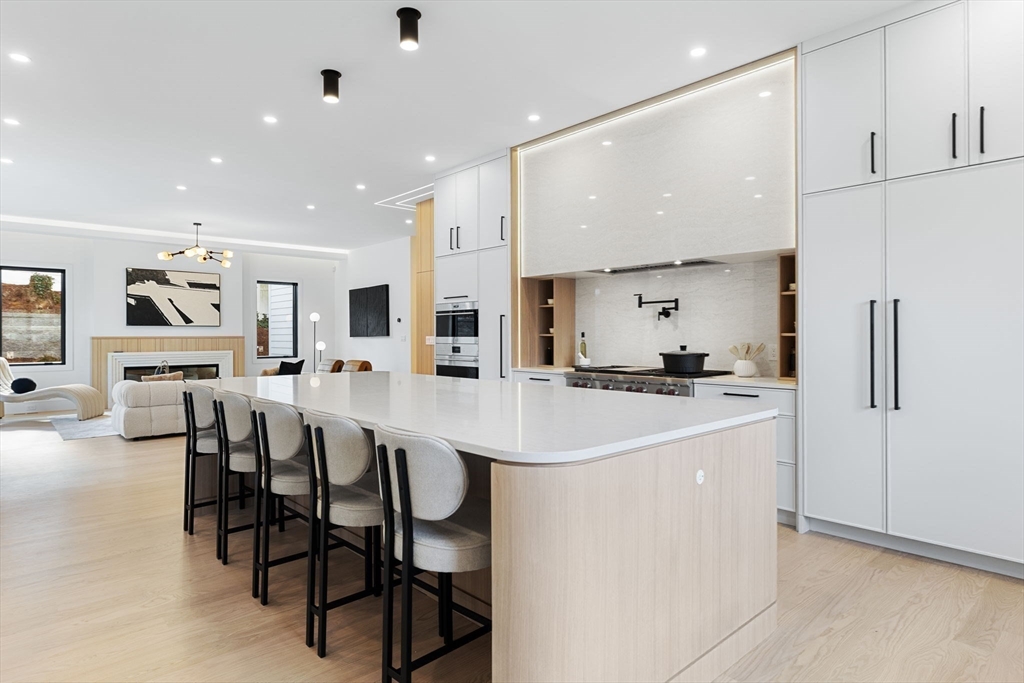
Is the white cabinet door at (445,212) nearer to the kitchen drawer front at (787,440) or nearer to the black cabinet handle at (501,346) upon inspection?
the black cabinet handle at (501,346)

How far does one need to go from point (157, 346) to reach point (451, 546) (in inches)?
384

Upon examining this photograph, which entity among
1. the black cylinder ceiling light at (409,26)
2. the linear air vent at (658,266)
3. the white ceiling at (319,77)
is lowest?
the linear air vent at (658,266)

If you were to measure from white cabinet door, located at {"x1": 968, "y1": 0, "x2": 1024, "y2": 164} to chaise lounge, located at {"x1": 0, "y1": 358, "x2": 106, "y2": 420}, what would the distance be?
9.40 meters

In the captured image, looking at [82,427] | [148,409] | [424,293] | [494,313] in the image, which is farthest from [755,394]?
[82,427]

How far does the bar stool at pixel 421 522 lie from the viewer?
1.54m

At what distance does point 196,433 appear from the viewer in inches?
136

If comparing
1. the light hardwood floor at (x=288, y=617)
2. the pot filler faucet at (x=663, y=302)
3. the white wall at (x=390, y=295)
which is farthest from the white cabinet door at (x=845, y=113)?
the white wall at (x=390, y=295)

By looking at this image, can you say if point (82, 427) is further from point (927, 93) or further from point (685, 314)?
point (927, 93)

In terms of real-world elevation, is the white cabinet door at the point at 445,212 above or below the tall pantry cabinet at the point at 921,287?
above

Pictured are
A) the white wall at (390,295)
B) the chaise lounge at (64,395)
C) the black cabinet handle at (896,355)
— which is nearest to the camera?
the black cabinet handle at (896,355)

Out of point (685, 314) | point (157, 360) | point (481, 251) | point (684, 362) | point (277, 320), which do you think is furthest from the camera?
point (277, 320)

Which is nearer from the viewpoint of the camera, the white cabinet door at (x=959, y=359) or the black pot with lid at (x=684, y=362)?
the white cabinet door at (x=959, y=359)

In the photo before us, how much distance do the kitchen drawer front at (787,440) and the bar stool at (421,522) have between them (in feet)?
7.63

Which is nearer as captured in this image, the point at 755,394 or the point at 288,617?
the point at 288,617
